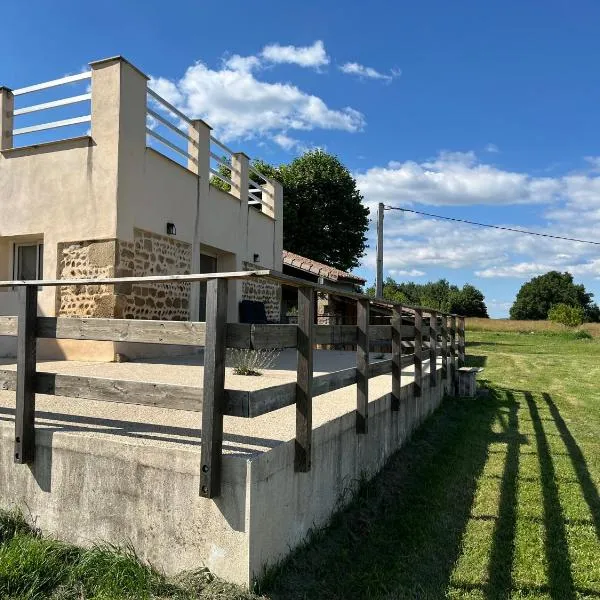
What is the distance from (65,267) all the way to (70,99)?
261 centimetres

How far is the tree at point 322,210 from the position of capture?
27391 mm

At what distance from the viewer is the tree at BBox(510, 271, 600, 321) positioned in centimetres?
7488

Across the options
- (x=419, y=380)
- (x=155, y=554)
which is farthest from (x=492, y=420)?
(x=155, y=554)

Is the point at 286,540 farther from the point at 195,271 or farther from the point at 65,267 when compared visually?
the point at 195,271

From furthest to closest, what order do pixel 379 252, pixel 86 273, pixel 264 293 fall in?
1. pixel 379 252
2. pixel 264 293
3. pixel 86 273

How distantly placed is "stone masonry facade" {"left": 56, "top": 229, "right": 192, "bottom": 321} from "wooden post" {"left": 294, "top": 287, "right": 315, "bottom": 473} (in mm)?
5174

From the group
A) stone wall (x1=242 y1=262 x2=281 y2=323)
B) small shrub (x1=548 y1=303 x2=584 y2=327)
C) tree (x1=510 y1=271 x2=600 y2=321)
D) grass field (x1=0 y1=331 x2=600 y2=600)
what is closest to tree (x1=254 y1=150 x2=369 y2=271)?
stone wall (x1=242 y1=262 x2=281 y2=323)

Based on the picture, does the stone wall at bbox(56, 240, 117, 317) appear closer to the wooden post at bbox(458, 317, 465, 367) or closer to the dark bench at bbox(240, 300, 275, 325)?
the dark bench at bbox(240, 300, 275, 325)

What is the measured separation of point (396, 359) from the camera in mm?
5438

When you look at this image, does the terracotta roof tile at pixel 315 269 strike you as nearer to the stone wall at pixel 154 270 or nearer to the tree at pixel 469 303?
the stone wall at pixel 154 270

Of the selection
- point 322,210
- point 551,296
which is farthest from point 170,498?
point 551,296

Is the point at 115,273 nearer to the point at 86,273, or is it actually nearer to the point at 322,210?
the point at 86,273

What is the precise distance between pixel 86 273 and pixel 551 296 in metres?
79.4

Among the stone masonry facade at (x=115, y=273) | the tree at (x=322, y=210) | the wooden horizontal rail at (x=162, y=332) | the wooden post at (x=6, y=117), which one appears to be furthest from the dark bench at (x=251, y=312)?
the tree at (x=322, y=210)
